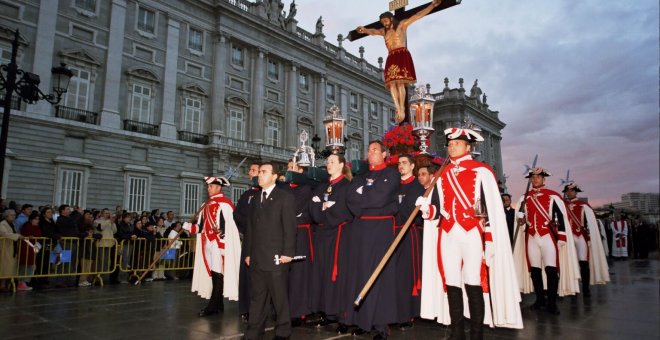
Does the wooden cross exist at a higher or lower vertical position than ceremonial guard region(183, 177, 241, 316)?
higher

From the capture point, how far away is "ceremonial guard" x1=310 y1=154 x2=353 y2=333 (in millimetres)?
5402

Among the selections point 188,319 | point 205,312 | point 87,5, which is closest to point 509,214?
point 205,312

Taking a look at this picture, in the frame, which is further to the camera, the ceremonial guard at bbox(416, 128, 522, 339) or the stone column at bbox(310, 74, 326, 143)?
the stone column at bbox(310, 74, 326, 143)

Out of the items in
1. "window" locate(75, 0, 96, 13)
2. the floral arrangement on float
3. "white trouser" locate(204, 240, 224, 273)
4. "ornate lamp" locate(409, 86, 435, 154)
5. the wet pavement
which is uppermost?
"window" locate(75, 0, 96, 13)

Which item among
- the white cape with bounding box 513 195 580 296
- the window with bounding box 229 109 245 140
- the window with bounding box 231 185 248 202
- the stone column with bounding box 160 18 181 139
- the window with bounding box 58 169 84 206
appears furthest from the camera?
the window with bounding box 229 109 245 140

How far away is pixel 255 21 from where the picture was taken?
3222 centimetres

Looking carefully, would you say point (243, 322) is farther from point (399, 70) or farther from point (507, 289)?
point (399, 70)

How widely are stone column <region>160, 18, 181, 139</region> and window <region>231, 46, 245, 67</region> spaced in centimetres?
469

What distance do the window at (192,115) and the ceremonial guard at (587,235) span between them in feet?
81.1

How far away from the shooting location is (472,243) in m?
4.23

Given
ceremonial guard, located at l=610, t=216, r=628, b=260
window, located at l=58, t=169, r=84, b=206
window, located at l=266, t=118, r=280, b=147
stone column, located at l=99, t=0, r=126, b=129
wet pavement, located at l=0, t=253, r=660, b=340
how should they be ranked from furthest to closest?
window, located at l=266, t=118, r=280, b=147
stone column, located at l=99, t=0, r=126, b=129
window, located at l=58, t=169, r=84, b=206
ceremonial guard, located at l=610, t=216, r=628, b=260
wet pavement, located at l=0, t=253, r=660, b=340

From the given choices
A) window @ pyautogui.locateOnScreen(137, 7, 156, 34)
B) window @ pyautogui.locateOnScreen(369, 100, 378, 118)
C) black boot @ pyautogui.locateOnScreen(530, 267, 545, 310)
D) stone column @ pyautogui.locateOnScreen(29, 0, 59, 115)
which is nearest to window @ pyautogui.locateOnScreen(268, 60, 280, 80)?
window @ pyautogui.locateOnScreen(137, 7, 156, 34)

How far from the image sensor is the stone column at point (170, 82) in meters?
27.1

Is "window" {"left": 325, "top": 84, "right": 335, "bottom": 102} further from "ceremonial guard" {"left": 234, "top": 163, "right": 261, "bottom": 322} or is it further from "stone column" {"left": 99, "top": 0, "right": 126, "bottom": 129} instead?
"ceremonial guard" {"left": 234, "top": 163, "right": 261, "bottom": 322}
